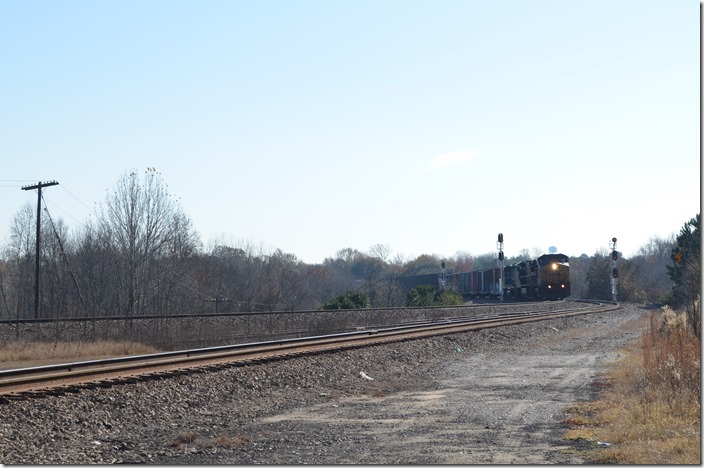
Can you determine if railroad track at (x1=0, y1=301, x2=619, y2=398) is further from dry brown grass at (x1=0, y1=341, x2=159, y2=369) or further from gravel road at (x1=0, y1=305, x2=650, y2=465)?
dry brown grass at (x1=0, y1=341, x2=159, y2=369)

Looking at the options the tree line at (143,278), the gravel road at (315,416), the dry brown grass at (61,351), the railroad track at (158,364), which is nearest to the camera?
the gravel road at (315,416)

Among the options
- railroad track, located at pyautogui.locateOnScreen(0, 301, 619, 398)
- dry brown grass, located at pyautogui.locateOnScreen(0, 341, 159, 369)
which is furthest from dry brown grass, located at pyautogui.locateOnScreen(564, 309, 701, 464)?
dry brown grass, located at pyautogui.locateOnScreen(0, 341, 159, 369)

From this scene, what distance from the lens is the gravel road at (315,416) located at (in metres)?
9.66

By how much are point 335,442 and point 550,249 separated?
6739 cm

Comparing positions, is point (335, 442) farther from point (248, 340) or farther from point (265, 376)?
point (248, 340)

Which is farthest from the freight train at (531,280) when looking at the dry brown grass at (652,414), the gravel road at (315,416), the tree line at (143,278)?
the dry brown grass at (652,414)

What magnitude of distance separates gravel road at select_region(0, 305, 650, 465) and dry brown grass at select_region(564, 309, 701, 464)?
47cm

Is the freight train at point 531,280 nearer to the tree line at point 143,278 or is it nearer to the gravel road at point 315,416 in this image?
the tree line at point 143,278

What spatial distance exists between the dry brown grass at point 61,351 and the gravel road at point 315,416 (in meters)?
7.76

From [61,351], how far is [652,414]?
18.2 metres

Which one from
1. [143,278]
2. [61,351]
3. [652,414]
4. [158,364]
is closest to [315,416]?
[652,414]

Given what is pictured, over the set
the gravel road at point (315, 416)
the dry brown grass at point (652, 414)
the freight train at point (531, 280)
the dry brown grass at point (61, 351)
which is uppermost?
the freight train at point (531, 280)

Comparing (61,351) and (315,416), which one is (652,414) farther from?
(61,351)

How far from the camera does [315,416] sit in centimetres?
1280
